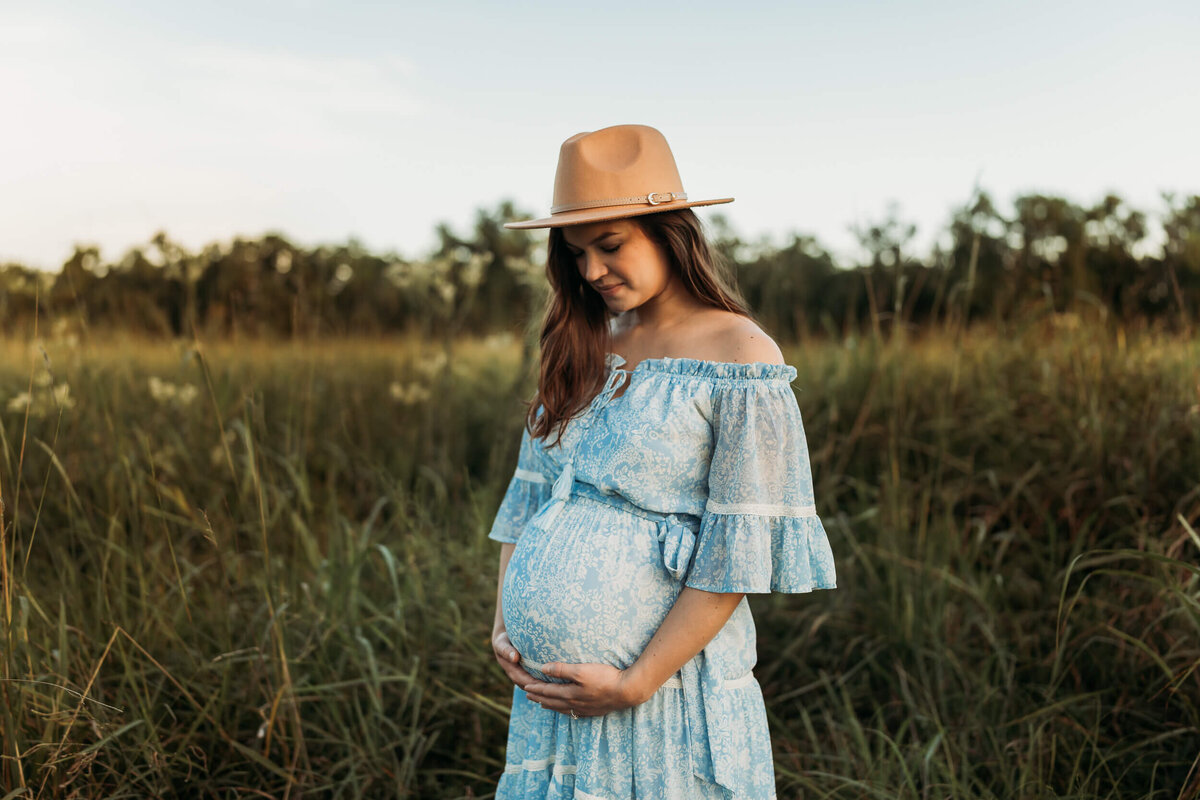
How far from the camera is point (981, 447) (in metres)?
3.88

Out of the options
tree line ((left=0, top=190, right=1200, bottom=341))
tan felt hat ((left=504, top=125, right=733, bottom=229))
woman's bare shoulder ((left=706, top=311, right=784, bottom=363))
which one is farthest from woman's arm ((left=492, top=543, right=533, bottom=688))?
tree line ((left=0, top=190, right=1200, bottom=341))

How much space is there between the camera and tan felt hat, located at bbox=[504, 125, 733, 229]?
1.62m

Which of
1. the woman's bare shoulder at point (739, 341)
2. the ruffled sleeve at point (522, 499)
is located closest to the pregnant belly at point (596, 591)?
the ruffled sleeve at point (522, 499)

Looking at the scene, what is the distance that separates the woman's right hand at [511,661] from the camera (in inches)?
65.0

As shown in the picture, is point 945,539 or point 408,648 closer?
point 408,648

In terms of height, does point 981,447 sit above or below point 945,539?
above

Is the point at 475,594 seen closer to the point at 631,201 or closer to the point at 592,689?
the point at 592,689

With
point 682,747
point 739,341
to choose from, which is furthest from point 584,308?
point 682,747

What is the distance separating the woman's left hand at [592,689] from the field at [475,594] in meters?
0.82

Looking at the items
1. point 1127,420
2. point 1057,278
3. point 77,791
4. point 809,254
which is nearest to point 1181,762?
point 1127,420

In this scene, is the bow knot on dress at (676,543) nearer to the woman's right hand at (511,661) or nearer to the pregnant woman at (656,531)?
the pregnant woman at (656,531)

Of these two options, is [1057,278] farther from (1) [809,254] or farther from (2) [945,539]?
(2) [945,539]

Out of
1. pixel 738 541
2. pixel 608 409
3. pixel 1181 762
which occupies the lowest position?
pixel 1181 762

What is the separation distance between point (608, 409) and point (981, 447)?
2826mm
